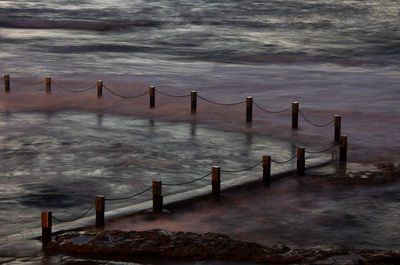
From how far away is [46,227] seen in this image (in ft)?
41.2

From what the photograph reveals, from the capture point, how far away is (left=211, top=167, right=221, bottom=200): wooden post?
15.3 m

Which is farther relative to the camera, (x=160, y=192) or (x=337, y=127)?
(x=337, y=127)

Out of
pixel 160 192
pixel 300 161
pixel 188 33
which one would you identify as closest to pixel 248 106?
pixel 300 161

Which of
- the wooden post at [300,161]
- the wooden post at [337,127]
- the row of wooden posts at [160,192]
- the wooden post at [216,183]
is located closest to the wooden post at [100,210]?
the row of wooden posts at [160,192]

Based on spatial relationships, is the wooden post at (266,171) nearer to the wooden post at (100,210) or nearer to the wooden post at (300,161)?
the wooden post at (300,161)

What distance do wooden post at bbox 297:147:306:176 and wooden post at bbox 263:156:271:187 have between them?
1.04 metres

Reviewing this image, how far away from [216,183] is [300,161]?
2.78 metres

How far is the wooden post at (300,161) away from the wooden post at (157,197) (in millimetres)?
4235

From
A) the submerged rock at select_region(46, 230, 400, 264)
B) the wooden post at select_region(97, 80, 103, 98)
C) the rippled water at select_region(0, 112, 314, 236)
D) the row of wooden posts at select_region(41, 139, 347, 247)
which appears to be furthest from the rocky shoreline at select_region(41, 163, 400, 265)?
the wooden post at select_region(97, 80, 103, 98)

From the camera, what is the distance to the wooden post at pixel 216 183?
15280mm

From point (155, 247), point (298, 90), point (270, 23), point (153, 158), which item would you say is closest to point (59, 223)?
point (155, 247)

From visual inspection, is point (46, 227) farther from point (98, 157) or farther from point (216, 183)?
point (98, 157)

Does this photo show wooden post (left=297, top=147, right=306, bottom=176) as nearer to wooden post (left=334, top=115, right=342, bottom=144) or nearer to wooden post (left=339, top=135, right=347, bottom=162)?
wooden post (left=339, top=135, right=347, bottom=162)

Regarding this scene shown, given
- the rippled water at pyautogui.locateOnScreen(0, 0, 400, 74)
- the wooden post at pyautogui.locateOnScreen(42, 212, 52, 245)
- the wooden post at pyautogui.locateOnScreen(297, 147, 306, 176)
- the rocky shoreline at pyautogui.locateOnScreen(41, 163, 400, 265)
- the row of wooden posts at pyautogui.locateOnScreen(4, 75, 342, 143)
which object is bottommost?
the rocky shoreline at pyautogui.locateOnScreen(41, 163, 400, 265)
